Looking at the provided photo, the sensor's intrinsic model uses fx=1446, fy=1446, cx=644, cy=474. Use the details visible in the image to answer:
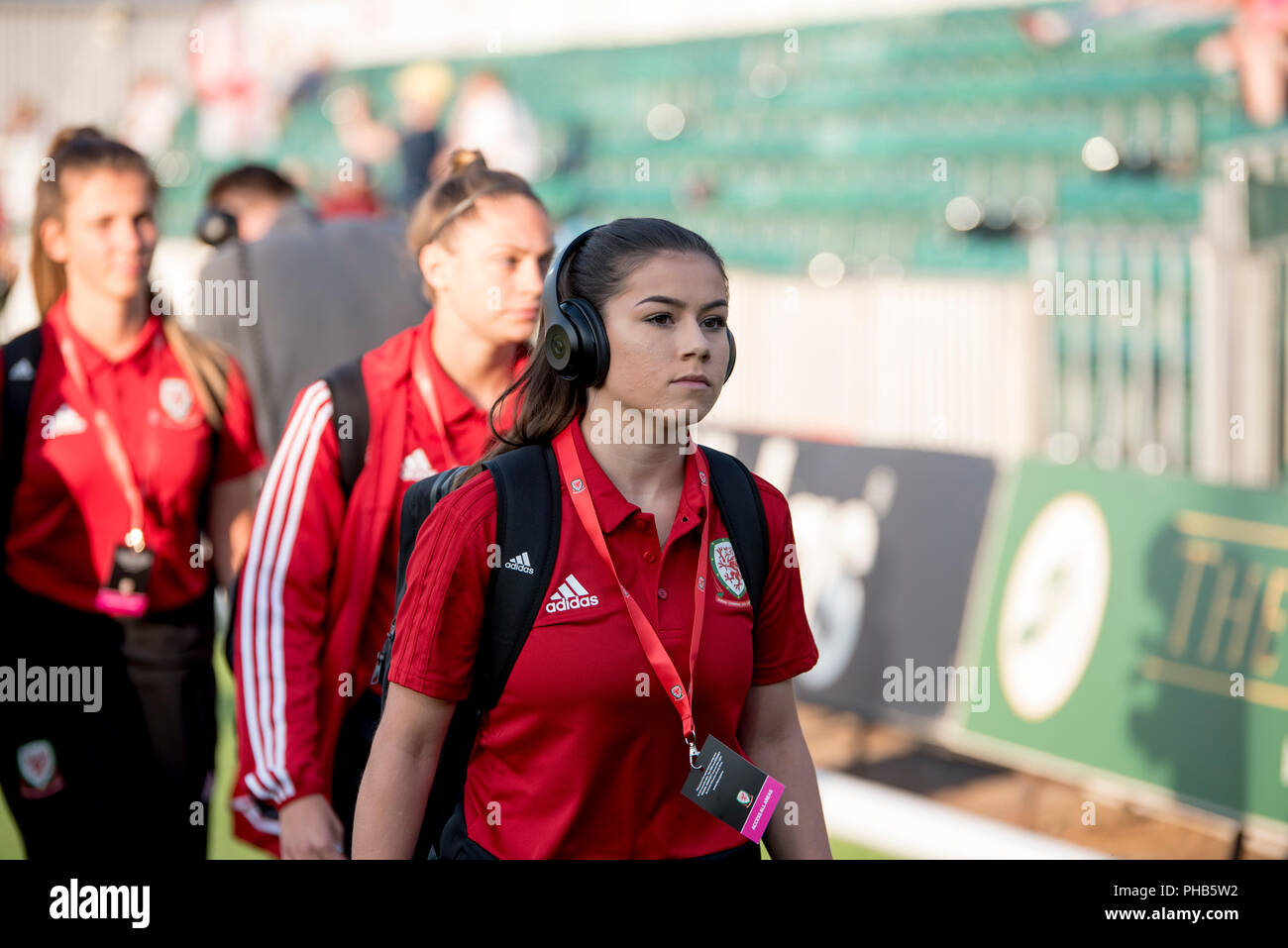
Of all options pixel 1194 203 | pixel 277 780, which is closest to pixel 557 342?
pixel 277 780

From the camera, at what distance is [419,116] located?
15172 mm

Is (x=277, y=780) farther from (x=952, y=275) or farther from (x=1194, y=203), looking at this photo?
(x=1194, y=203)

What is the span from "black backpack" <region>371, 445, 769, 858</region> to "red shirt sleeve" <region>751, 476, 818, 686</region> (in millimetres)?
24

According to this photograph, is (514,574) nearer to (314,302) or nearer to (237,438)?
(237,438)

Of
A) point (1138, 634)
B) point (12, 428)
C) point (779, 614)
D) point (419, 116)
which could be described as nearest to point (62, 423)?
point (12, 428)

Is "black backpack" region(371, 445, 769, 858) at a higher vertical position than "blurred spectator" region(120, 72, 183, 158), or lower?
lower

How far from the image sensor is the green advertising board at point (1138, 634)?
5.29 metres

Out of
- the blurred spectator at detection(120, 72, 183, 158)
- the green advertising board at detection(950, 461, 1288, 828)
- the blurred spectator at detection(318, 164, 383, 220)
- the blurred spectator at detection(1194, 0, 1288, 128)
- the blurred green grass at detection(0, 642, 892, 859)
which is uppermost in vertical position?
the blurred spectator at detection(120, 72, 183, 158)

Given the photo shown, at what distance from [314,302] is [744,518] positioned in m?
2.01

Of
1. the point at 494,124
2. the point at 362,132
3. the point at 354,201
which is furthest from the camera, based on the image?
the point at 362,132

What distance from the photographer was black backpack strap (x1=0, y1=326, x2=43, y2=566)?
3.59 metres

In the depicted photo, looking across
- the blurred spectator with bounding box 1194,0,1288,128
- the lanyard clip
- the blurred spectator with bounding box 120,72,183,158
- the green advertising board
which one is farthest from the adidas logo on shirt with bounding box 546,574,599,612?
the blurred spectator with bounding box 120,72,183,158

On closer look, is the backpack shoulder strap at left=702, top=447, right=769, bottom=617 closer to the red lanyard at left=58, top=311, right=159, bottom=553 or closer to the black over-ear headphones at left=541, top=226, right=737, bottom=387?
the black over-ear headphones at left=541, top=226, right=737, bottom=387

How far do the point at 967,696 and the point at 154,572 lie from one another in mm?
3759
